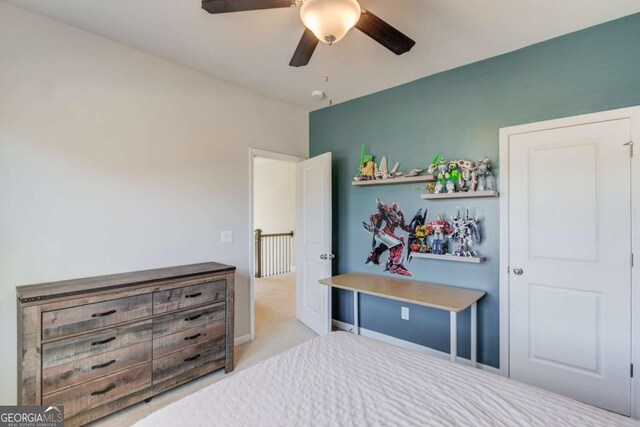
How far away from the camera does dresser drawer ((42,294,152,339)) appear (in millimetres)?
1808

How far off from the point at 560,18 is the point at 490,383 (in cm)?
240

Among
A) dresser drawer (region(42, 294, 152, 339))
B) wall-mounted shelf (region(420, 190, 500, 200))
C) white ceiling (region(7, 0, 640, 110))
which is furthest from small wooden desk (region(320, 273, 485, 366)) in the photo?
white ceiling (region(7, 0, 640, 110))

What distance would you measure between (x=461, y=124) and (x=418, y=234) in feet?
3.57

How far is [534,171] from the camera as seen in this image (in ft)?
7.84

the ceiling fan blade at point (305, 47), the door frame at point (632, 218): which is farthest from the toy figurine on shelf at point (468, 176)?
the ceiling fan blade at point (305, 47)

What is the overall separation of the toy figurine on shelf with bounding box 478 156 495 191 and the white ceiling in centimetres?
91

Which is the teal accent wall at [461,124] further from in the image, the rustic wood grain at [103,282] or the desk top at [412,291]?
the rustic wood grain at [103,282]

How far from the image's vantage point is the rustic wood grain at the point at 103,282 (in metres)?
1.82

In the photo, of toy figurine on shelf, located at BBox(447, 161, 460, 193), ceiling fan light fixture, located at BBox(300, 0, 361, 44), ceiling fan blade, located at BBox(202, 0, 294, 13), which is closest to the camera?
ceiling fan light fixture, located at BBox(300, 0, 361, 44)

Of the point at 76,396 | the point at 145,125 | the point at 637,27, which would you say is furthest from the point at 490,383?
the point at 145,125

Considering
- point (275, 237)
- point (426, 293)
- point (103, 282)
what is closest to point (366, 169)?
point (426, 293)

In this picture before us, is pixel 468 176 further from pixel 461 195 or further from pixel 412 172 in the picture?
pixel 412 172

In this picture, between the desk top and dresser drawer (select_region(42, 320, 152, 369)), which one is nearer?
dresser drawer (select_region(42, 320, 152, 369))

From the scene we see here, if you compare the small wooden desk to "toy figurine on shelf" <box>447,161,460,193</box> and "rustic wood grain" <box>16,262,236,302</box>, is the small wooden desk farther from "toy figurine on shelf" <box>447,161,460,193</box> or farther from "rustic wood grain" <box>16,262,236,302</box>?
"rustic wood grain" <box>16,262,236,302</box>
